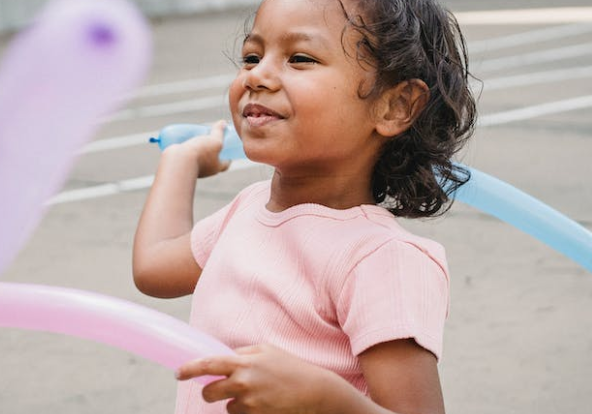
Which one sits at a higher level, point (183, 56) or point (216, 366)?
point (216, 366)

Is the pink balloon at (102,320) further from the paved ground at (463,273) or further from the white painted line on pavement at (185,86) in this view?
the white painted line on pavement at (185,86)

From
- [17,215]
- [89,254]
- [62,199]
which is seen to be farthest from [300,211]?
[62,199]

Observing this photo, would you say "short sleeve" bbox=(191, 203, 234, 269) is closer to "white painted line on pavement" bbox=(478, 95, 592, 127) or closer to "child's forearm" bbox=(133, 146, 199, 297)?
"child's forearm" bbox=(133, 146, 199, 297)

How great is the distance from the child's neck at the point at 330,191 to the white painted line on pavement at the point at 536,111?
380cm

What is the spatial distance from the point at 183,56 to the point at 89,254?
4.47 metres

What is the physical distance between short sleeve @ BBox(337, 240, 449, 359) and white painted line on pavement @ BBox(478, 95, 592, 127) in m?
3.94

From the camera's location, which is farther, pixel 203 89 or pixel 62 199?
pixel 203 89

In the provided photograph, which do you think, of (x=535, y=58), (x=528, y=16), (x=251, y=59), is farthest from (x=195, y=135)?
(x=528, y=16)

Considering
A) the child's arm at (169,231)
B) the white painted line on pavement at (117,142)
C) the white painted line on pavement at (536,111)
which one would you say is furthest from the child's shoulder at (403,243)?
the white painted line on pavement at (536,111)

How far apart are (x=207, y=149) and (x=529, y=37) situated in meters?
7.00

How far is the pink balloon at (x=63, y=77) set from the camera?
0.65 m

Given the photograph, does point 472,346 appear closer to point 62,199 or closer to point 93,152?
point 62,199

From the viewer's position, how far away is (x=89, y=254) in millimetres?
3436

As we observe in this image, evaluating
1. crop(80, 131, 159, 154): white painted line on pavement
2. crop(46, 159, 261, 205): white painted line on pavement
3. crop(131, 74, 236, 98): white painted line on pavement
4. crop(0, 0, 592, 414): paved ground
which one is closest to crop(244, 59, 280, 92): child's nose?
crop(0, 0, 592, 414): paved ground
